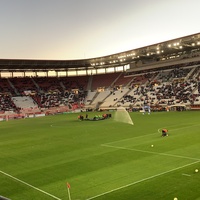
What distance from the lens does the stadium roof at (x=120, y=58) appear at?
62.7 m

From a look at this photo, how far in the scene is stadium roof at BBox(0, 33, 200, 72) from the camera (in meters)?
62.7

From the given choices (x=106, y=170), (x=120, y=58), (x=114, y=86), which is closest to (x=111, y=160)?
(x=106, y=170)

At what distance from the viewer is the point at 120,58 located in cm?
8119

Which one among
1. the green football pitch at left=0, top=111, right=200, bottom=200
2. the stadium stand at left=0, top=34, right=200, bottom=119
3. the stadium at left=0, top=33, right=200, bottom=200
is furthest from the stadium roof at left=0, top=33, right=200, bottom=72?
the green football pitch at left=0, top=111, right=200, bottom=200

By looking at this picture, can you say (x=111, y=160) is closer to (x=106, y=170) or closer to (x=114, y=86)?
(x=106, y=170)

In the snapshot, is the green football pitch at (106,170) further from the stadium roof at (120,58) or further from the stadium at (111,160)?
the stadium roof at (120,58)

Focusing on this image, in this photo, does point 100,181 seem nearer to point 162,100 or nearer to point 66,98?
point 162,100

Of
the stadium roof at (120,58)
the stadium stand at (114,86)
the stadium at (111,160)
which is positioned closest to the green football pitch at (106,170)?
the stadium at (111,160)

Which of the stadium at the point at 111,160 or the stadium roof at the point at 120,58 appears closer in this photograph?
the stadium at the point at 111,160

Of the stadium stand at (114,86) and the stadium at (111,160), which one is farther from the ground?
the stadium stand at (114,86)

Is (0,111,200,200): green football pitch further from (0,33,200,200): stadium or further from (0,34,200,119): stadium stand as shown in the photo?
(0,34,200,119): stadium stand

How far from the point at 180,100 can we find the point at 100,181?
51.7 m

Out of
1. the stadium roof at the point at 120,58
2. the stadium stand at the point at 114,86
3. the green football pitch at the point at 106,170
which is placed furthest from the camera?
the stadium stand at the point at 114,86

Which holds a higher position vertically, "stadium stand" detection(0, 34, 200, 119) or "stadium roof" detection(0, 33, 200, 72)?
"stadium roof" detection(0, 33, 200, 72)
